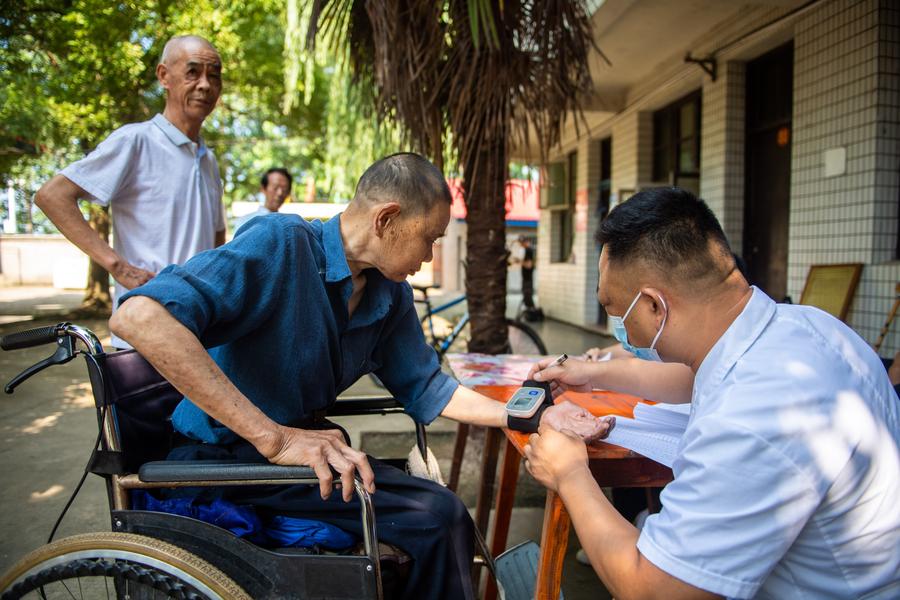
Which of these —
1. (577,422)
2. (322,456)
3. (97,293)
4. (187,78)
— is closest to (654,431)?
(577,422)

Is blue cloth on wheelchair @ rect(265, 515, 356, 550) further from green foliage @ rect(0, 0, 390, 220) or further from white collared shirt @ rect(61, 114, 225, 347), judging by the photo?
green foliage @ rect(0, 0, 390, 220)

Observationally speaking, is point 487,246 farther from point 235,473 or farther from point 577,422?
point 235,473

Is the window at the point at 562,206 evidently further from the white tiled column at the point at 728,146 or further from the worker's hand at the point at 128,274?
the worker's hand at the point at 128,274

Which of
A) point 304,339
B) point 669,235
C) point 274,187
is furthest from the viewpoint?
point 274,187

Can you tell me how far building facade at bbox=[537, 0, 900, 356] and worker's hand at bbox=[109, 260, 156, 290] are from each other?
280cm

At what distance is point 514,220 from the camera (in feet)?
87.0

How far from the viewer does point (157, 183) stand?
8.00 ft

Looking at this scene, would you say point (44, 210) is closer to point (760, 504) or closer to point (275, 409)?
point (275, 409)

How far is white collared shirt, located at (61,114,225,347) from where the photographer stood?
7.73 feet

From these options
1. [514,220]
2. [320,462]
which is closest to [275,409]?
[320,462]

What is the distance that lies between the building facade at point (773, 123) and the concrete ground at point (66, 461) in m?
2.08

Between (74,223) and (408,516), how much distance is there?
5.16ft

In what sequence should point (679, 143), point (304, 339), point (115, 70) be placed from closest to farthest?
point (304, 339)
point (679, 143)
point (115, 70)

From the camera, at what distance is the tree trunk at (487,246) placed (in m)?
4.14
